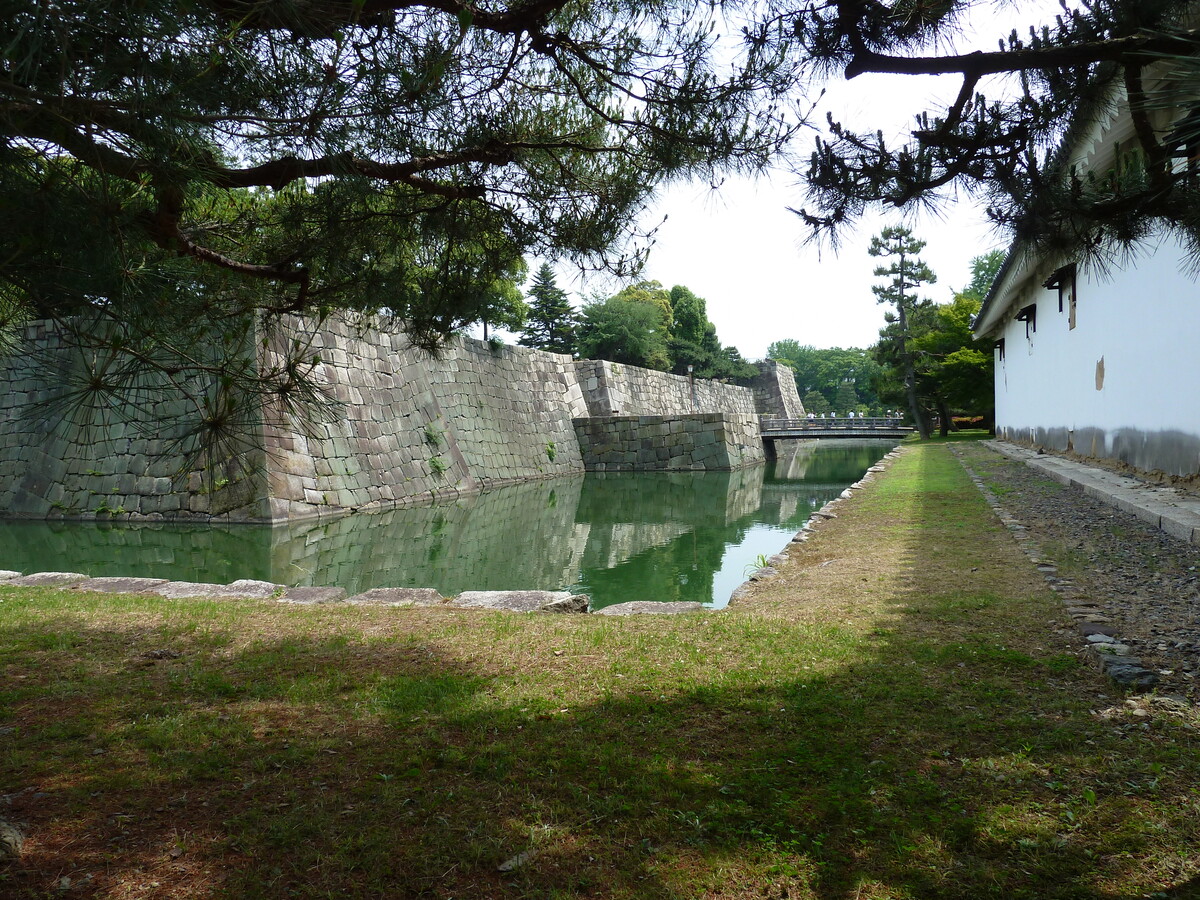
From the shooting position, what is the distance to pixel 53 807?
1856 mm

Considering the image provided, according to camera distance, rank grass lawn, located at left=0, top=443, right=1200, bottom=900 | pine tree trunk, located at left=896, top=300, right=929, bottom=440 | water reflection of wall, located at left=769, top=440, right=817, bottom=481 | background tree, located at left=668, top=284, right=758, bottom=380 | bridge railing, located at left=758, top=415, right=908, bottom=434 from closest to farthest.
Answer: grass lawn, located at left=0, top=443, right=1200, bottom=900 < water reflection of wall, located at left=769, top=440, right=817, bottom=481 < pine tree trunk, located at left=896, top=300, right=929, bottom=440 < bridge railing, located at left=758, top=415, right=908, bottom=434 < background tree, located at left=668, top=284, right=758, bottom=380

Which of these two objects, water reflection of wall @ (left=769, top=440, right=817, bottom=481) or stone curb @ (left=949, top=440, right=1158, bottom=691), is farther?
water reflection of wall @ (left=769, top=440, right=817, bottom=481)

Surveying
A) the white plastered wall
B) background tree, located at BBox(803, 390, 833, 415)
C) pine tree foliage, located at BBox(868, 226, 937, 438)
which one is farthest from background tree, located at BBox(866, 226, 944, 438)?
background tree, located at BBox(803, 390, 833, 415)

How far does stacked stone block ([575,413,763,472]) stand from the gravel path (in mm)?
12529

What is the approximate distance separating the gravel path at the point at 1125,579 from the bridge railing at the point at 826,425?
20.0m

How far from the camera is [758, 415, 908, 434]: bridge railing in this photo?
1040 inches

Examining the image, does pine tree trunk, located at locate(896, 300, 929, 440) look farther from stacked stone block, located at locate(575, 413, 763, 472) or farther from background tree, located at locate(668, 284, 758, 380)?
background tree, located at locate(668, 284, 758, 380)

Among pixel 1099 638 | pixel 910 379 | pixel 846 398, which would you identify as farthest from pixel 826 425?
pixel 846 398

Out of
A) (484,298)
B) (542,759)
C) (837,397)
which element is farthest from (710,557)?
(837,397)

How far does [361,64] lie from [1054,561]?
13.9 ft

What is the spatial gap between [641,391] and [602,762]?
2194 centimetres

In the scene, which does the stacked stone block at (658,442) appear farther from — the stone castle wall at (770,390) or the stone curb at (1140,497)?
the stone castle wall at (770,390)

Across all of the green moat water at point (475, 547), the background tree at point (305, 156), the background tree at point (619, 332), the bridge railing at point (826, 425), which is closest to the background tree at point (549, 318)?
the background tree at point (619, 332)

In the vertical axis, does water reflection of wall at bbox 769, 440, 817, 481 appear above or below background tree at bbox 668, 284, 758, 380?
below
